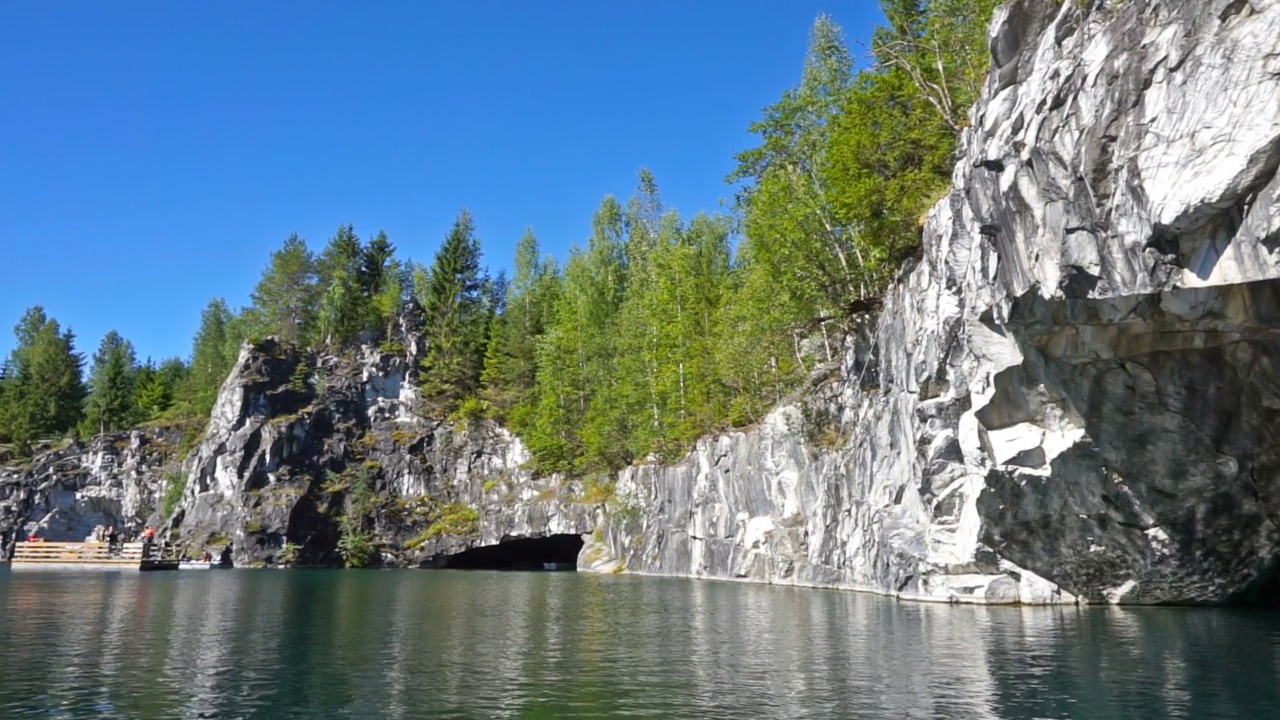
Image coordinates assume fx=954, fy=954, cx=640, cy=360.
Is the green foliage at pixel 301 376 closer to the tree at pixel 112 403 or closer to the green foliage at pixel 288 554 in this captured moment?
the green foliage at pixel 288 554

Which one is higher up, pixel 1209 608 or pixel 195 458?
pixel 195 458

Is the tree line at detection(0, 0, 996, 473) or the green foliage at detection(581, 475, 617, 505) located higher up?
the tree line at detection(0, 0, 996, 473)

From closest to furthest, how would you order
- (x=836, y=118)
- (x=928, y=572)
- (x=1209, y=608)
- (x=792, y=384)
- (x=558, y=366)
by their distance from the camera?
(x=1209, y=608) < (x=928, y=572) < (x=836, y=118) < (x=792, y=384) < (x=558, y=366)

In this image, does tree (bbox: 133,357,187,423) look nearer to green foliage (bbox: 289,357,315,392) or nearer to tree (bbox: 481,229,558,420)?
green foliage (bbox: 289,357,315,392)

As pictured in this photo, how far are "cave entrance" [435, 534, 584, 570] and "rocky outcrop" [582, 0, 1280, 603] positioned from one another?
47.8 meters

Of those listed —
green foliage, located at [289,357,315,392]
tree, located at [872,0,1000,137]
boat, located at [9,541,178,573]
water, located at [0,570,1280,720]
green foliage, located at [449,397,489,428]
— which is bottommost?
water, located at [0,570,1280,720]

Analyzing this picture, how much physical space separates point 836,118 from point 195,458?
7295 cm

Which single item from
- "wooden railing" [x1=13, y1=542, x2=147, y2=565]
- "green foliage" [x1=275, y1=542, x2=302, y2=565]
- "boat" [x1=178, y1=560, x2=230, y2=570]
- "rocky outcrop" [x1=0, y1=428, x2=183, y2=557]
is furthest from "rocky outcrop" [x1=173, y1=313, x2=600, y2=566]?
"rocky outcrop" [x1=0, y1=428, x2=183, y2=557]

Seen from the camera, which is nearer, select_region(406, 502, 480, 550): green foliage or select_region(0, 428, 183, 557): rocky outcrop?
select_region(406, 502, 480, 550): green foliage

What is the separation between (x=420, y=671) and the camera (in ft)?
64.6

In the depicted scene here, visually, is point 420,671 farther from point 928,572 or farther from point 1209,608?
point 1209,608

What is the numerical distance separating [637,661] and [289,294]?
10061cm

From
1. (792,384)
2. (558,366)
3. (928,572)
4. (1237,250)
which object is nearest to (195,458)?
(558,366)

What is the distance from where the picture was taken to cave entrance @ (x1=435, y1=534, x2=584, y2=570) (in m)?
85.2
